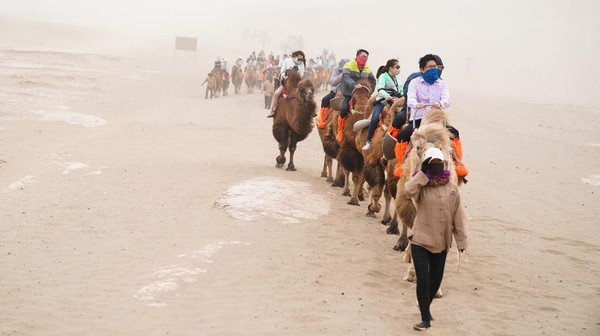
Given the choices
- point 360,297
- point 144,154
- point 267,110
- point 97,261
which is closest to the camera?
point 360,297

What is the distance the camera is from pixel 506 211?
43.5 feet

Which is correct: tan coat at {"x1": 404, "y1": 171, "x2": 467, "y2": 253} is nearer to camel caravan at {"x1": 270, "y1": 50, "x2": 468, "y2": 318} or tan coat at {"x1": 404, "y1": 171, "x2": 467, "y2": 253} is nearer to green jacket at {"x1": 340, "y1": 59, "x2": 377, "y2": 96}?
camel caravan at {"x1": 270, "y1": 50, "x2": 468, "y2": 318}

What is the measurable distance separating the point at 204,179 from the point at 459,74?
7739cm

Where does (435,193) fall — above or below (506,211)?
above

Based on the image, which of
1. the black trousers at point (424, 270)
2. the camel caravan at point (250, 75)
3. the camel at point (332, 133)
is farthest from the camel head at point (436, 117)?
the camel caravan at point (250, 75)

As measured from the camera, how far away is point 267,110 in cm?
2895

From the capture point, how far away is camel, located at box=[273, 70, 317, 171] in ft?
44.7

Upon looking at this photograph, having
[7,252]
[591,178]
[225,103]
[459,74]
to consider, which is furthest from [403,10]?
[7,252]

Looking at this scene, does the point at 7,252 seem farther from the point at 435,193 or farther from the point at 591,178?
the point at 591,178

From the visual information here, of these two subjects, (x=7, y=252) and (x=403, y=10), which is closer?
(x=7, y=252)

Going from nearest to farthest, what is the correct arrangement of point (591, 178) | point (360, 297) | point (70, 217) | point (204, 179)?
point (360, 297) < point (70, 217) < point (204, 179) < point (591, 178)

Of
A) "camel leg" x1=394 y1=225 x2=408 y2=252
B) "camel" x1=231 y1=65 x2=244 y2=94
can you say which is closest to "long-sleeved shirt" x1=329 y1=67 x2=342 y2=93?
"camel leg" x1=394 y1=225 x2=408 y2=252

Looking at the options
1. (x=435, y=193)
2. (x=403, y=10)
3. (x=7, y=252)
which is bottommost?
(x=7, y=252)

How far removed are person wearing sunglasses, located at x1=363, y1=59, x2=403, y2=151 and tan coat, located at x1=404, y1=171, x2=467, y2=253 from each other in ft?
12.5
